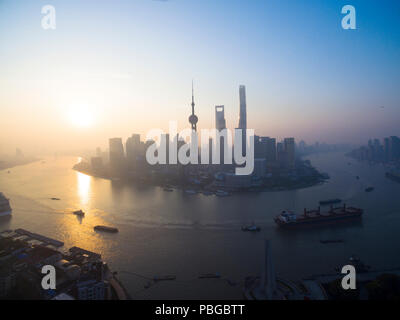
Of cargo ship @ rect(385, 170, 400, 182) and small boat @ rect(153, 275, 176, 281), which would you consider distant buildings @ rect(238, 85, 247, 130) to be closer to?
cargo ship @ rect(385, 170, 400, 182)

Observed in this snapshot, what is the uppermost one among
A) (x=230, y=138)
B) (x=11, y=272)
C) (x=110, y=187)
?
(x=230, y=138)

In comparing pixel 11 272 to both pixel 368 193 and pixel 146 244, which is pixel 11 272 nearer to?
pixel 146 244

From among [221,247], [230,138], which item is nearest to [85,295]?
[221,247]

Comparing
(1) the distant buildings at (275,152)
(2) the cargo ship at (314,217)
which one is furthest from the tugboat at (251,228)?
(1) the distant buildings at (275,152)

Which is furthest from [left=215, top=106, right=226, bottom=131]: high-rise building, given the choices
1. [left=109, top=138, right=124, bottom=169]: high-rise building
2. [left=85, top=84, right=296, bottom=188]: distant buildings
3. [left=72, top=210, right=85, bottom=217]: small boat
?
[left=72, top=210, right=85, bottom=217]: small boat

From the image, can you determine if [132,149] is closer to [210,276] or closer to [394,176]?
[394,176]
